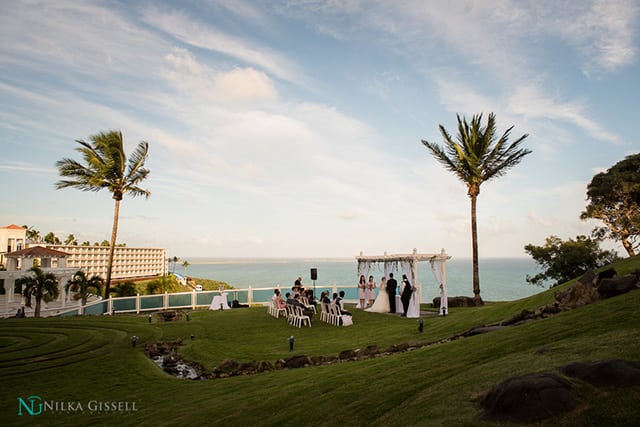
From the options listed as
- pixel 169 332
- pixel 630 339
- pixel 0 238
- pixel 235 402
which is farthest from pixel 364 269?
pixel 0 238

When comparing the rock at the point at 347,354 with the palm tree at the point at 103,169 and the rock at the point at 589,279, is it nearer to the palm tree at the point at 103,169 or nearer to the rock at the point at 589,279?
the rock at the point at 589,279

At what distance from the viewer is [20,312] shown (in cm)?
2042

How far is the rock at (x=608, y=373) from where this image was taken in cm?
377

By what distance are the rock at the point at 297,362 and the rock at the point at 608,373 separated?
6562 mm

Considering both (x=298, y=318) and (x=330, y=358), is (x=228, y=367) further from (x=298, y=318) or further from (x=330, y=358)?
(x=298, y=318)

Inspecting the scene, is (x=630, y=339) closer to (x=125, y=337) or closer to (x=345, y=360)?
(x=345, y=360)

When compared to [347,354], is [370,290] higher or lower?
higher

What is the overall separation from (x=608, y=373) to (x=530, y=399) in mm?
863

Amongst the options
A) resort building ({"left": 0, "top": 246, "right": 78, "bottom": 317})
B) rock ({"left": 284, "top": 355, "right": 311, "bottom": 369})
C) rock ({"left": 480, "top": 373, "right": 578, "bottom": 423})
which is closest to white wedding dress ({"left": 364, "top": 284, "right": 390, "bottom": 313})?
rock ({"left": 284, "top": 355, "right": 311, "bottom": 369})

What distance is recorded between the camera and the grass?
187 inches

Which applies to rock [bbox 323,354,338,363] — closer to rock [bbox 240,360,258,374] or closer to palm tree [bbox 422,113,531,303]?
rock [bbox 240,360,258,374]

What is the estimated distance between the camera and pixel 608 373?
391cm

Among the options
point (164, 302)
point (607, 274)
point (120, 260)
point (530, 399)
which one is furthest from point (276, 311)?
point (120, 260)

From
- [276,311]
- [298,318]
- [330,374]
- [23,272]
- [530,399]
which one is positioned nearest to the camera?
[530,399]
